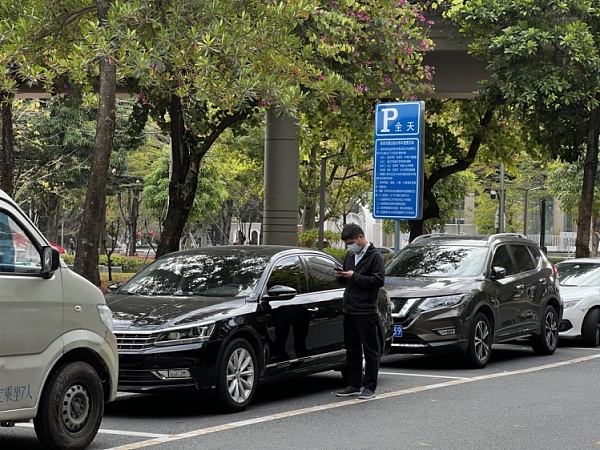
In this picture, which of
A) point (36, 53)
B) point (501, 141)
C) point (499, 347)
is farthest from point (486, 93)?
point (36, 53)

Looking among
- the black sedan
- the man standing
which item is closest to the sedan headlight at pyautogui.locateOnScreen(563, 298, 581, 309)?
the black sedan

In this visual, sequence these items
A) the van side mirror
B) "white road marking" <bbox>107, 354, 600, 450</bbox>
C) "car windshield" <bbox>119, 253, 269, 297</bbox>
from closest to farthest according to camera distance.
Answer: the van side mirror < "white road marking" <bbox>107, 354, 600, 450</bbox> < "car windshield" <bbox>119, 253, 269, 297</bbox>

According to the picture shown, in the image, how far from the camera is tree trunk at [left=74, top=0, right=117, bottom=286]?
15352mm

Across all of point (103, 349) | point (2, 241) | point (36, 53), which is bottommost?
point (103, 349)

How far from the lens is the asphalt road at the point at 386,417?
8.78 m

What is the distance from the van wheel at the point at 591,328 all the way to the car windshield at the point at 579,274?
81cm

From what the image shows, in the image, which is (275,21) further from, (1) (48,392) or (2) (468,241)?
(1) (48,392)

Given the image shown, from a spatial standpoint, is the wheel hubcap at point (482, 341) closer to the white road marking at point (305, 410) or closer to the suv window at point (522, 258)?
the white road marking at point (305, 410)

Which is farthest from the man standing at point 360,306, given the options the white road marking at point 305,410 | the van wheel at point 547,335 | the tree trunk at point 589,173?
the tree trunk at point 589,173

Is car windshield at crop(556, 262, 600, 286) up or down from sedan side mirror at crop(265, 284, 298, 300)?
down

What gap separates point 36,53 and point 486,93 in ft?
35.2

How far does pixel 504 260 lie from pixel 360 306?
4986 mm

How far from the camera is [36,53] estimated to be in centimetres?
1802

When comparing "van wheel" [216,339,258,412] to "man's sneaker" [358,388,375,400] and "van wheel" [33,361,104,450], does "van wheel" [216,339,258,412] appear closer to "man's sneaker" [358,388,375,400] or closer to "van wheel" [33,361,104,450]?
"man's sneaker" [358,388,375,400]
